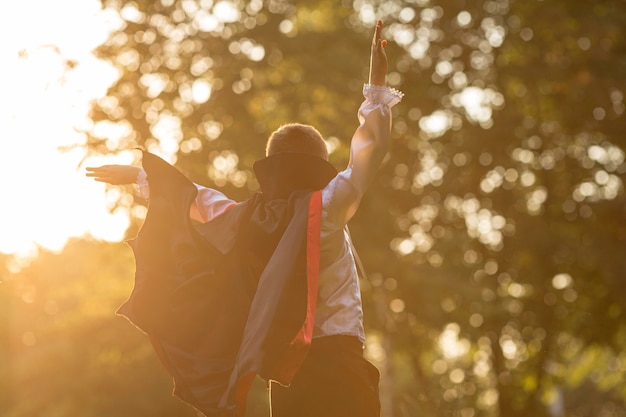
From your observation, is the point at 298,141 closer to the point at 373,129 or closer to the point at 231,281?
the point at 373,129

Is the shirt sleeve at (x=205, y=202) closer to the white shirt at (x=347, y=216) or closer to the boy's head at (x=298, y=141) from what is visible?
the boy's head at (x=298, y=141)

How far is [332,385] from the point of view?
14.9 feet

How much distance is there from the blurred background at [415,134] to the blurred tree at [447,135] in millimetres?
35

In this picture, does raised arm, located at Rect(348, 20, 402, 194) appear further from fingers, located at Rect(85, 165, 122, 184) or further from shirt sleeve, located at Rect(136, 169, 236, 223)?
fingers, located at Rect(85, 165, 122, 184)

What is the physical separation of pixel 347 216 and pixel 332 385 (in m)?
0.69

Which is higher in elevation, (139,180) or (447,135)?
(139,180)

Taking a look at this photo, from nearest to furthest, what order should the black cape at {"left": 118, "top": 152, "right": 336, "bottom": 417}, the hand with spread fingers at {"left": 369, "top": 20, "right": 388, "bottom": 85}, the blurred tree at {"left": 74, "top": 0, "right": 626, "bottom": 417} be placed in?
the black cape at {"left": 118, "top": 152, "right": 336, "bottom": 417}
the hand with spread fingers at {"left": 369, "top": 20, "right": 388, "bottom": 85}
the blurred tree at {"left": 74, "top": 0, "right": 626, "bottom": 417}

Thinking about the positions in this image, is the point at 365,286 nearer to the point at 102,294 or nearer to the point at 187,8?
the point at 187,8

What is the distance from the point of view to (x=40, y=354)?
93.3ft

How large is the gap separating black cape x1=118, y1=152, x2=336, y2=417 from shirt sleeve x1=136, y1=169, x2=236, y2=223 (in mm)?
56

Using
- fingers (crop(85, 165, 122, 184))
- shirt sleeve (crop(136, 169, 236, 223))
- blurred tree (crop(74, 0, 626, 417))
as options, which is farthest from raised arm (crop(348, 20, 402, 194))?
blurred tree (crop(74, 0, 626, 417))

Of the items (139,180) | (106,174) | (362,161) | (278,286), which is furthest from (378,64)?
(106,174)

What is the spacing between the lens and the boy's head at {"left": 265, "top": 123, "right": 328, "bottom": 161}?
15.9ft

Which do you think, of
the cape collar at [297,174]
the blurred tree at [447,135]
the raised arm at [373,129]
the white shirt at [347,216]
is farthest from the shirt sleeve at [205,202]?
the blurred tree at [447,135]
